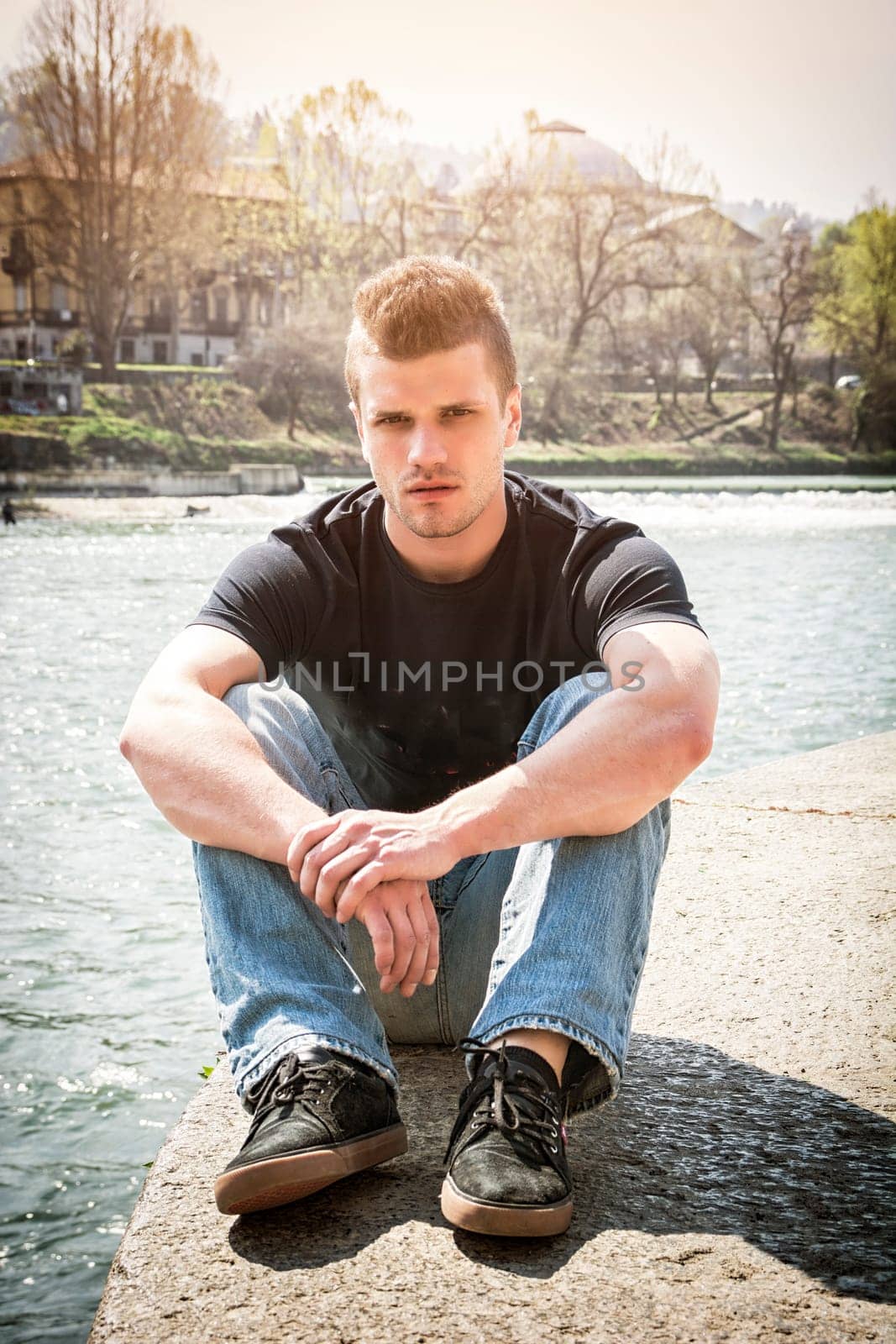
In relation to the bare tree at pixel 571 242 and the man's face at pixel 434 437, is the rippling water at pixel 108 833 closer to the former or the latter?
the man's face at pixel 434 437

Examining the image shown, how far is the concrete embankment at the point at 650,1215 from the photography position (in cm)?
136

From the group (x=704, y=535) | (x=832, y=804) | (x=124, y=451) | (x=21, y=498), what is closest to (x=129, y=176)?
(x=124, y=451)

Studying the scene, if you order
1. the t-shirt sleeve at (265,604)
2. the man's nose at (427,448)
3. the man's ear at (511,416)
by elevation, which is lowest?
the t-shirt sleeve at (265,604)

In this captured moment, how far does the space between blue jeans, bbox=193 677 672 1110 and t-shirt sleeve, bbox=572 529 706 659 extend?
17 cm

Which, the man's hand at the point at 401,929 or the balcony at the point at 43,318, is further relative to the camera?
the balcony at the point at 43,318

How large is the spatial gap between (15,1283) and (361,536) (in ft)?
4.74

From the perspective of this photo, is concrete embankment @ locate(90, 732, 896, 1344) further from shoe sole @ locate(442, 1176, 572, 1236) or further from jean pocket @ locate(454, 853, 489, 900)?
jean pocket @ locate(454, 853, 489, 900)

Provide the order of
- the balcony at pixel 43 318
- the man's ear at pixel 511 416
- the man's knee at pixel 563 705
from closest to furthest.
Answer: the man's knee at pixel 563 705, the man's ear at pixel 511 416, the balcony at pixel 43 318

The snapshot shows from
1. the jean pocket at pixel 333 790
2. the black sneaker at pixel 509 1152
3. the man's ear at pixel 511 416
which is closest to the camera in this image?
the black sneaker at pixel 509 1152

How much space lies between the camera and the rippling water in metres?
2.76

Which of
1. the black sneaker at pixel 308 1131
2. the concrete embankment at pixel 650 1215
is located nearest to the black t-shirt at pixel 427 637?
the concrete embankment at pixel 650 1215

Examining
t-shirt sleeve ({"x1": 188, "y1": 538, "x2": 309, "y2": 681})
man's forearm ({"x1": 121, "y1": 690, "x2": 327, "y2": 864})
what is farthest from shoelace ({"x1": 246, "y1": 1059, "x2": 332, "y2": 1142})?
t-shirt sleeve ({"x1": 188, "y1": 538, "x2": 309, "y2": 681})

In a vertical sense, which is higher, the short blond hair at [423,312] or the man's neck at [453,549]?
the short blond hair at [423,312]

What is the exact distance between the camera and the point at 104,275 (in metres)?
37.8
